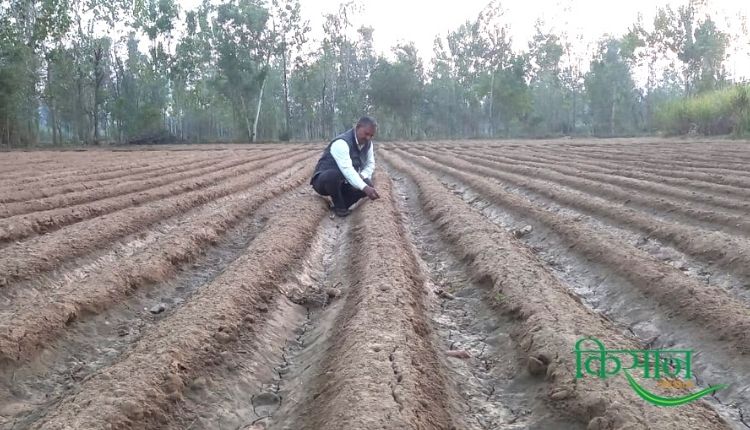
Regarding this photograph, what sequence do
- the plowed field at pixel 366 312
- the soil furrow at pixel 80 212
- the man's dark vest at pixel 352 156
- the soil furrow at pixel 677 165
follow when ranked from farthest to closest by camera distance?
the soil furrow at pixel 677 165, the man's dark vest at pixel 352 156, the soil furrow at pixel 80 212, the plowed field at pixel 366 312

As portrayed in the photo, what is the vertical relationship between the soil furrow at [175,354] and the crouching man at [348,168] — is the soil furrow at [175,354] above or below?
below

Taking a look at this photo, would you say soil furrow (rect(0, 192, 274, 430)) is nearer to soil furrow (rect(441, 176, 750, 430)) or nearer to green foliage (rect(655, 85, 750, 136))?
soil furrow (rect(441, 176, 750, 430))

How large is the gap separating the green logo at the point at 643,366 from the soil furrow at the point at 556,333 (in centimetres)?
5

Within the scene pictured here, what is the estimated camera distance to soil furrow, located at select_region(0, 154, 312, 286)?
434 centimetres

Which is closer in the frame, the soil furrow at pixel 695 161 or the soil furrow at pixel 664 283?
the soil furrow at pixel 664 283

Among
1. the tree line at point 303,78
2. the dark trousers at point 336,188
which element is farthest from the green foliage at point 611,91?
the dark trousers at point 336,188

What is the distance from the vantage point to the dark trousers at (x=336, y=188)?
23.8 feet

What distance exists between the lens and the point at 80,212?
653cm

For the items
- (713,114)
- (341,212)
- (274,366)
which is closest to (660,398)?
(274,366)

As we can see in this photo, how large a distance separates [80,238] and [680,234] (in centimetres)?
520

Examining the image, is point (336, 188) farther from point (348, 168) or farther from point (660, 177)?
point (660, 177)

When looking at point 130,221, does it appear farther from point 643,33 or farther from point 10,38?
point 643,33

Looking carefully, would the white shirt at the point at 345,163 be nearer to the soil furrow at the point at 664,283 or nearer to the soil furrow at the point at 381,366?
the soil furrow at the point at 664,283

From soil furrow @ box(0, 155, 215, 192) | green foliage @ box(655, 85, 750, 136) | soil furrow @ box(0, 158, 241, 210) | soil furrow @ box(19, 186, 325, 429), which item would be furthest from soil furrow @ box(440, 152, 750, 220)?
green foliage @ box(655, 85, 750, 136)
